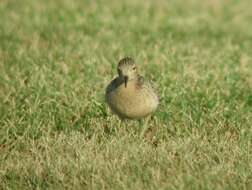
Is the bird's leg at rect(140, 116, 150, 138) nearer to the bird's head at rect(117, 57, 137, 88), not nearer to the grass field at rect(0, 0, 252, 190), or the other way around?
the grass field at rect(0, 0, 252, 190)

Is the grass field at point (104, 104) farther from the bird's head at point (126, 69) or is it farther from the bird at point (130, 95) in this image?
the bird's head at point (126, 69)

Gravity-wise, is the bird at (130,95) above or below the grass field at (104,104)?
above

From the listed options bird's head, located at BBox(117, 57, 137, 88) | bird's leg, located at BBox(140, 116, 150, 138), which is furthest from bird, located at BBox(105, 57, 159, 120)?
bird's leg, located at BBox(140, 116, 150, 138)

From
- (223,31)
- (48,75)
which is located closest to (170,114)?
(48,75)

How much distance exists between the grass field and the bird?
0.27 m

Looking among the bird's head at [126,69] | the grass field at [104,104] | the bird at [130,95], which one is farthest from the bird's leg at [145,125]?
the bird's head at [126,69]

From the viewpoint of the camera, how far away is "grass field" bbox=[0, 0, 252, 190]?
18.2 ft

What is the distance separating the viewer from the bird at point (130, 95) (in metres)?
6.43

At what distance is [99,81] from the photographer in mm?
8352

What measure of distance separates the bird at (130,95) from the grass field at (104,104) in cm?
27

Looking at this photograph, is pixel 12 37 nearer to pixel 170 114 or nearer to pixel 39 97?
pixel 39 97

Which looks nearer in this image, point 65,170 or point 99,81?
point 65,170

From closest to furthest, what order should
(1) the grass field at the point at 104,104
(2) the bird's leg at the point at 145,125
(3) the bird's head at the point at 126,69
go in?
(1) the grass field at the point at 104,104 < (3) the bird's head at the point at 126,69 < (2) the bird's leg at the point at 145,125

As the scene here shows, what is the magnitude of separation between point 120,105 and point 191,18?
6.66m
